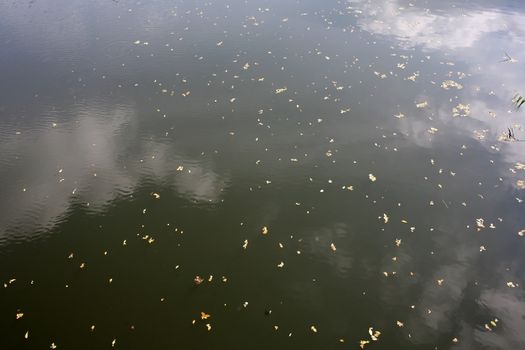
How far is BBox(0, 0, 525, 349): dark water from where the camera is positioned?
20.7 feet

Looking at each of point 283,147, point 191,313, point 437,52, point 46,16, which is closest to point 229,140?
point 283,147

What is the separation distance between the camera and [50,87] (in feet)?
38.3

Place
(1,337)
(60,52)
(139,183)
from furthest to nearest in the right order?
(60,52) → (139,183) → (1,337)

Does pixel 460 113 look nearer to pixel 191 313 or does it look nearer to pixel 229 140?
pixel 229 140

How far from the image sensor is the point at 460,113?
11484 mm

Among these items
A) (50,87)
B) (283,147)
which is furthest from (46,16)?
(283,147)

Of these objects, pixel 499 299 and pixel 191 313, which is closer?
pixel 191 313

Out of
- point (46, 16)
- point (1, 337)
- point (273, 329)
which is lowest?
point (273, 329)

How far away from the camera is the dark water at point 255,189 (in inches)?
248

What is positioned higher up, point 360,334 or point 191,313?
point 191,313

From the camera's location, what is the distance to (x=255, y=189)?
872cm

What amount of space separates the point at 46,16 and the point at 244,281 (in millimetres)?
15920

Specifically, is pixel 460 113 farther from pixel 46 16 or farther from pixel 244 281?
pixel 46 16

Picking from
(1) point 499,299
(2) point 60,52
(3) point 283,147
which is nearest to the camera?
(1) point 499,299
